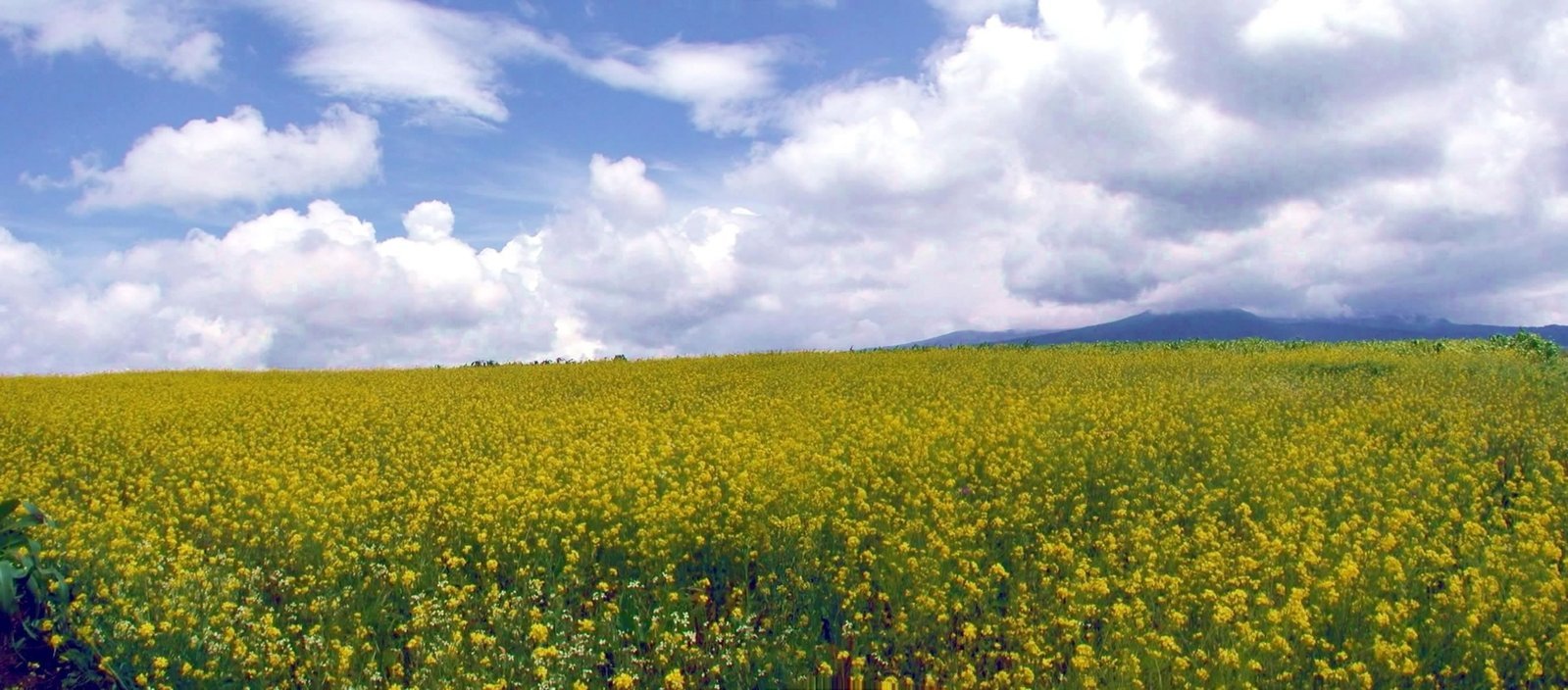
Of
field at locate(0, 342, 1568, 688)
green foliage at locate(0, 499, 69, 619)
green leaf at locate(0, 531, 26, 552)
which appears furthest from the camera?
green leaf at locate(0, 531, 26, 552)

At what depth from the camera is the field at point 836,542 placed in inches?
251

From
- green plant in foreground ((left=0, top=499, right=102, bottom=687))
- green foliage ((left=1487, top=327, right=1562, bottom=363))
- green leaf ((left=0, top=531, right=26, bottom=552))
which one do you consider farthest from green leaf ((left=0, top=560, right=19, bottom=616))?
green foliage ((left=1487, top=327, right=1562, bottom=363))

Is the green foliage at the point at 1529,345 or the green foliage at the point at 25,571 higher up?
the green foliage at the point at 1529,345

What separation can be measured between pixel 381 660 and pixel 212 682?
105cm

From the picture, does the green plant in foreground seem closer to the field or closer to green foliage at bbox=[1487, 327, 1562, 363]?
the field

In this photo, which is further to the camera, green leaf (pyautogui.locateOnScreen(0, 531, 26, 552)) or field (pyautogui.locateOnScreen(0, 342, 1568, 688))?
green leaf (pyautogui.locateOnScreen(0, 531, 26, 552))

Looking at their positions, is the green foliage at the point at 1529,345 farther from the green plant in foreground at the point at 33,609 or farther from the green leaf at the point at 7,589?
the green leaf at the point at 7,589

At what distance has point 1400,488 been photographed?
10219 millimetres

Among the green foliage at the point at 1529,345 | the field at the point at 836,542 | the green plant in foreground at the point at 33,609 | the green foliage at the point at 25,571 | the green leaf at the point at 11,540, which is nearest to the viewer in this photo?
the field at the point at 836,542

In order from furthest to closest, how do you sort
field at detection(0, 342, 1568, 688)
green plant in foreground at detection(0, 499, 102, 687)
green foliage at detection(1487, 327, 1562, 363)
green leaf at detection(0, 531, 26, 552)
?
green foliage at detection(1487, 327, 1562, 363) → green leaf at detection(0, 531, 26, 552) → green plant in foreground at detection(0, 499, 102, 687) → field at detection(0, 342, 1568, 688)

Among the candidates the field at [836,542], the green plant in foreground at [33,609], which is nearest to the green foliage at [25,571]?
the green plant in foreground at [33,609]

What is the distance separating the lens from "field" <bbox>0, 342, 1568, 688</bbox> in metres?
6.37

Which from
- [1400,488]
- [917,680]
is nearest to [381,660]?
[917,680]

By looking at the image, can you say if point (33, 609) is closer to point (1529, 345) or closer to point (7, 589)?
point (7, 589)
